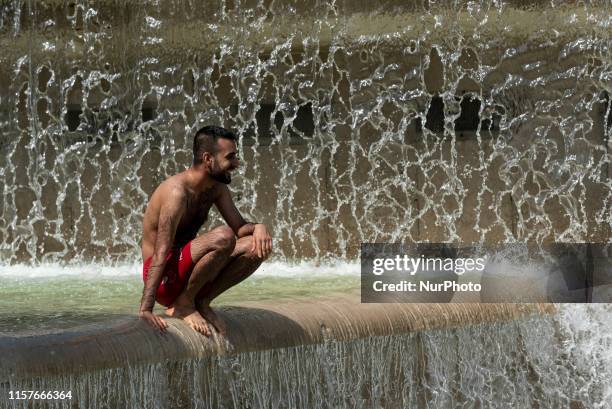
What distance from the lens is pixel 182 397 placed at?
4.44 metres

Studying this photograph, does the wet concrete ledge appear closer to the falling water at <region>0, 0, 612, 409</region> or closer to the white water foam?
the white water foam

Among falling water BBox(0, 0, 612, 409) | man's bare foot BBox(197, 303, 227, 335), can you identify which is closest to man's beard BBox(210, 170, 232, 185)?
man's bare foot BBox(197, 303, 227, 335)

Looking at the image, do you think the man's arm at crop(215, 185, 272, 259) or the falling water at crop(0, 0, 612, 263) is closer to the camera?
the man's arm at crop(215, 185, 272, 259)

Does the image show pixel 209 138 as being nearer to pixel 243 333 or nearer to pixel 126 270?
pixel 243 333

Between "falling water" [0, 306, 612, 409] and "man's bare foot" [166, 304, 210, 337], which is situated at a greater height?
"man's bare foot" [166, 304, 210, 337]

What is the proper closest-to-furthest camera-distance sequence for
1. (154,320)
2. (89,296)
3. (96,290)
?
1. (154,320)
2. (89,296)
3. (96,290)

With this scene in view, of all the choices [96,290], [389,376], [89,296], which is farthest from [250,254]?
[96,290]

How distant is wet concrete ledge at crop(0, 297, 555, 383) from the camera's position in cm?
388

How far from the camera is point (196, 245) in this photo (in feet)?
14.4

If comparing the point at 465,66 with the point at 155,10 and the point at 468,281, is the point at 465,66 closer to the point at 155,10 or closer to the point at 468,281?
the point at 155,10

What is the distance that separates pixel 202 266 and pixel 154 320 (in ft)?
0.94

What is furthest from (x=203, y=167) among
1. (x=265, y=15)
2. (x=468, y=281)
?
(x=265, y=15)

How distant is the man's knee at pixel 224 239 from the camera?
4.37m

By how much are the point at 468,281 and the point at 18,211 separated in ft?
14.0
